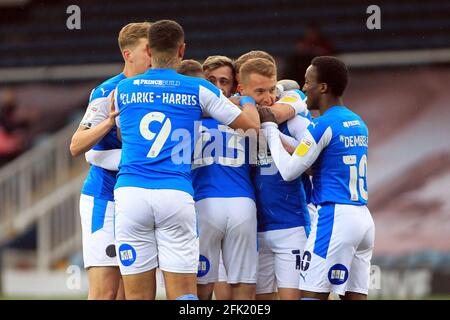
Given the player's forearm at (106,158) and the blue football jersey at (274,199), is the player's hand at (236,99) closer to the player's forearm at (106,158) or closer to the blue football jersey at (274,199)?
the blue football jersey at (274,199)

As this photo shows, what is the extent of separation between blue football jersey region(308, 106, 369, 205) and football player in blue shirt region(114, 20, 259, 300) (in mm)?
699

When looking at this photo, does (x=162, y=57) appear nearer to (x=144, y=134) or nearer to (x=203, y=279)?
(x=144, y=134)

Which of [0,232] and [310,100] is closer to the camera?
[310,100]

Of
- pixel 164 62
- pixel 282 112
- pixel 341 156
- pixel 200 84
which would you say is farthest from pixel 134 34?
pixel 341 156

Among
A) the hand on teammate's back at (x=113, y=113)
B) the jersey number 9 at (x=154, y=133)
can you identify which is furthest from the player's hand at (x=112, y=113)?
the jersey number 9 at (x=154, y=133)

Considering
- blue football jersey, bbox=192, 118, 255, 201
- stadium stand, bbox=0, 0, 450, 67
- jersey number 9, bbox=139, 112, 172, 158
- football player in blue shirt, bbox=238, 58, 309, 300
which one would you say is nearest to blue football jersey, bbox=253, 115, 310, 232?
football player in blue shirt, bbox=238, 58, 309, 300

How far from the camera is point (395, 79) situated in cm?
1327

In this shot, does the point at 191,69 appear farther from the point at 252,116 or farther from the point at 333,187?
the point at 333,187

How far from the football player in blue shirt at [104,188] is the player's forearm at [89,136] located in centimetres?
14

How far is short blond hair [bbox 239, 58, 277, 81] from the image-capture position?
546 cm

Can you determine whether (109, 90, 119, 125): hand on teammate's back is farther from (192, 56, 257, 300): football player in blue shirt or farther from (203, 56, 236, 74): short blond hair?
(203, 56, 236, 74): short blond hair
